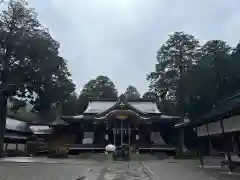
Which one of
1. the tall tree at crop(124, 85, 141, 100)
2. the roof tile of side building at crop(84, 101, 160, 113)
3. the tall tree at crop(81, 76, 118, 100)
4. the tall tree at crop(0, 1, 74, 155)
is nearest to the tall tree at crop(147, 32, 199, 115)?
the roof tile of side building at crop(84, 101, 160, 113)

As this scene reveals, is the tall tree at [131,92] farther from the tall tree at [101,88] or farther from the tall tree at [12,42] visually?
the tall tree at [12,42]

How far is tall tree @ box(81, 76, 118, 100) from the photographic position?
66.8 metres

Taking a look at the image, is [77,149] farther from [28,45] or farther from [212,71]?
[212,71]

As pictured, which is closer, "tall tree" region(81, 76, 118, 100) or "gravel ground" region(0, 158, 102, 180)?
"gravel ground" region(0, 158, 102, 180)

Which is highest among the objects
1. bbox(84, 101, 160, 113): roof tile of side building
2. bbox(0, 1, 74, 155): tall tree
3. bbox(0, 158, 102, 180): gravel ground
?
bbox(0, 1, 74, 155): tall tree

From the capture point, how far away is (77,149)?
30891 mm

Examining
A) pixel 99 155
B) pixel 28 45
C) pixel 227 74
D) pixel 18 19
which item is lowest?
pixel 99 155

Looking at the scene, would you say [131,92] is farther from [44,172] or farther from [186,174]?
[44,172]

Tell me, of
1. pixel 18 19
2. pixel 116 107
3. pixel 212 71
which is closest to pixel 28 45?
pixel 18 19

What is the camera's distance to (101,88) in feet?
229

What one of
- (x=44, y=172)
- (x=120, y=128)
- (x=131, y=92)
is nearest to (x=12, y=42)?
(x=120, y=128)

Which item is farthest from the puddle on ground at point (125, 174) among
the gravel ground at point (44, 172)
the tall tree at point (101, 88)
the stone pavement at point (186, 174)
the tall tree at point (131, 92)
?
the tall tree at point (131, 92)

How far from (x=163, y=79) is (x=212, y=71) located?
64.3ft

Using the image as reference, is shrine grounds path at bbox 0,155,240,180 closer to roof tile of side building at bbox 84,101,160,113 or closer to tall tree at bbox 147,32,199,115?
roof tile of side building at bbox 84,101,160,113
